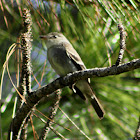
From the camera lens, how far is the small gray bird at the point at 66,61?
1.64 metres

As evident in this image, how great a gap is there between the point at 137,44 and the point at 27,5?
809mm

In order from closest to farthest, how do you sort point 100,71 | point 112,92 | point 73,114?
1. point 100,71
2. point 112,92
3. point 73,114

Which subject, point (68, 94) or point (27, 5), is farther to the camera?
point (68, 94)

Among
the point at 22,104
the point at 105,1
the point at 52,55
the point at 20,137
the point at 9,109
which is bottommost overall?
the point at 20,137

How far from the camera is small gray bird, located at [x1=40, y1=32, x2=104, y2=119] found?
164cm

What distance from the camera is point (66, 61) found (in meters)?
1.72

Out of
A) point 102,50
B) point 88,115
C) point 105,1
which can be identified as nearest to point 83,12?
point 105,1

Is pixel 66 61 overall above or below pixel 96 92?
above

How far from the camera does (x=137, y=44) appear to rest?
161 cm

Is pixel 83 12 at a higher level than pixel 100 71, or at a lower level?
higher

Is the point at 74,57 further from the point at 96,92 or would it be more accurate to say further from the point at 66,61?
the point at 96,92

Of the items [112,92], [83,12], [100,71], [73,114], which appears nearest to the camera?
[100,71]

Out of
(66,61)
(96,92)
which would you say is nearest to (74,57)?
(66,61)

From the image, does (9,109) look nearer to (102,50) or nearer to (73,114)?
(73,114)
